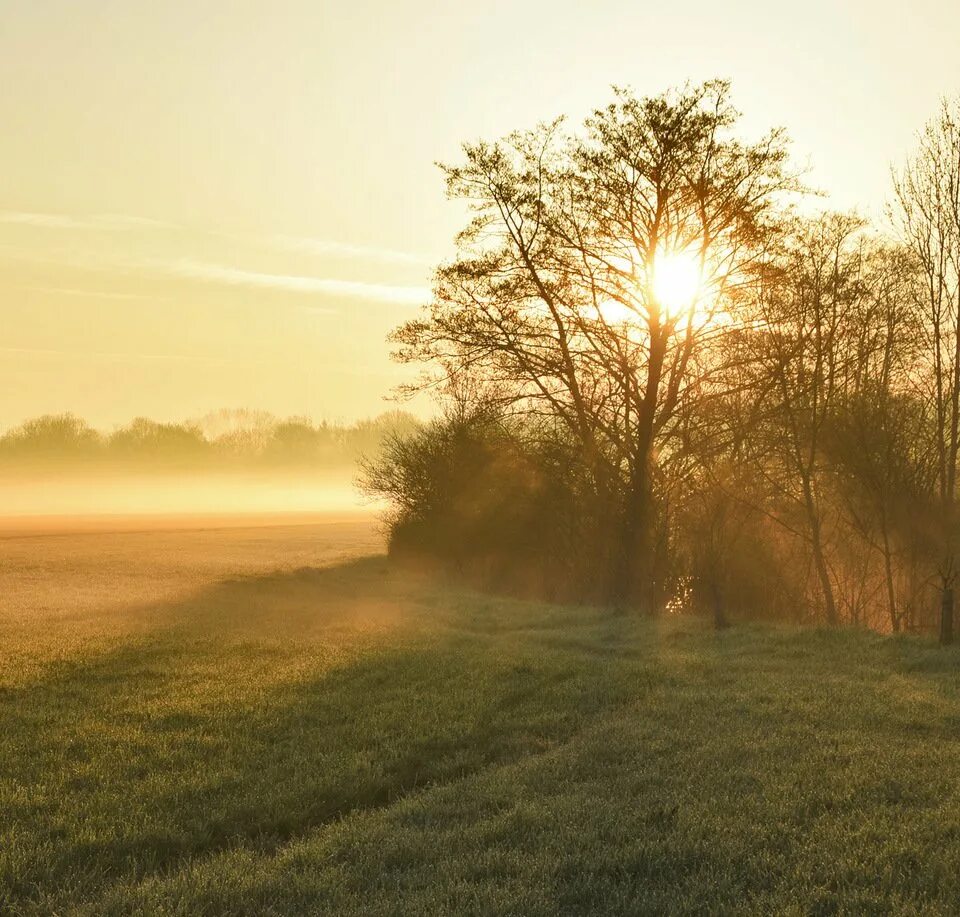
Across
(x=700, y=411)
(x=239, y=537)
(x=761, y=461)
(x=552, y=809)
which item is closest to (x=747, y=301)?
(x=700, y=411)

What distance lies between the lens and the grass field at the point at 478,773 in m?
6.96

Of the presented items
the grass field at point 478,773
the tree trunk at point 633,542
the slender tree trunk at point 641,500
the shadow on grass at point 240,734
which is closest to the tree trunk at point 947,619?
the grass field at point 478,773

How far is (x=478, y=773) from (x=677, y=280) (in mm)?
18559

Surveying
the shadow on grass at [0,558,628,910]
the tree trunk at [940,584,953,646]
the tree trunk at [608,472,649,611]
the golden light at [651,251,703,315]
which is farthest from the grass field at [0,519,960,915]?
the golden light at [651,251,703,315]

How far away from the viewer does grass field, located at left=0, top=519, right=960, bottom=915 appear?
696 cm

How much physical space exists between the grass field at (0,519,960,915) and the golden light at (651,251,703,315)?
9.62 m

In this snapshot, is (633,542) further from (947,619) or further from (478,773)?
(478,773)

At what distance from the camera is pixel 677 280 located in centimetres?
2581

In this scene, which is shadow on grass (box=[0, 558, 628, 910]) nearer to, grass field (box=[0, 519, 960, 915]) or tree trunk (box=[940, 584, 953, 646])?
grass field (box=[0, 519, 960, 915])

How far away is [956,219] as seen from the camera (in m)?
24.2

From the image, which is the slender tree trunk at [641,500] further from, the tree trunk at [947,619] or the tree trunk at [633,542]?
the tree trunk at [947,619]

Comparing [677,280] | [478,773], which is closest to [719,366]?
[677,280]

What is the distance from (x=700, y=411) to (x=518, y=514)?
Result: 12529 mm

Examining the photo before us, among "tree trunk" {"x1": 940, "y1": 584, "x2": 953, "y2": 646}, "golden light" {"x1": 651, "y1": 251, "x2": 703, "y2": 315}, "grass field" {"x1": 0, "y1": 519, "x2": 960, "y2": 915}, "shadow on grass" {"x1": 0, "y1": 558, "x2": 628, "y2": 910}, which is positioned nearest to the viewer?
"grass field" {"x1": 0, "y1": 519, "x2": 960, "y2": 915}
